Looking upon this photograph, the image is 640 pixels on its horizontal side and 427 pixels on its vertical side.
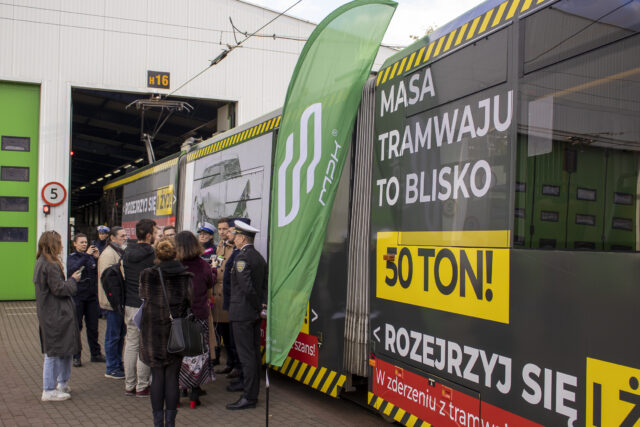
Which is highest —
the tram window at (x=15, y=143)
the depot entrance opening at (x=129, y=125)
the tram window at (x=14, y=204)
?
the depot entrance opening at (x=129, y=125)

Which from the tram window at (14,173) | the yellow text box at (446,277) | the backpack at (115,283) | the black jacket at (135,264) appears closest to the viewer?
the yellow text box at (446,277)

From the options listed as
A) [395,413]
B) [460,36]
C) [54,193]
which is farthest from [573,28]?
[54,193]

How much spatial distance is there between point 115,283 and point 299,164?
9.63ft

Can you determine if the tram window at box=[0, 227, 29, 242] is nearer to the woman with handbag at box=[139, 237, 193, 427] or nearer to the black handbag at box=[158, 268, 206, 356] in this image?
the woman with handbag at box=[139, 237, 193, 427]

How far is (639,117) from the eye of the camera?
8.42 feet

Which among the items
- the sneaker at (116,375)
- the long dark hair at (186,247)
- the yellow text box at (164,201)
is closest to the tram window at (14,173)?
the yellow text box at (164,201)

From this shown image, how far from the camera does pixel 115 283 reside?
6.07 meters

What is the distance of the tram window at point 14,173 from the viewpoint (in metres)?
14.0

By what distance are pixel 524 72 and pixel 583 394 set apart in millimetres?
1668

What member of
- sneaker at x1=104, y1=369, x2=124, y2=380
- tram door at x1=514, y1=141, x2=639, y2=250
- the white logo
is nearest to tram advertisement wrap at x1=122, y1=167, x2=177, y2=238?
sneaker at x1=104, y1=369, x2=124, y2=380

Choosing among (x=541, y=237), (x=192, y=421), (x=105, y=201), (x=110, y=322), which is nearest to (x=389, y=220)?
(x=541, y=237)

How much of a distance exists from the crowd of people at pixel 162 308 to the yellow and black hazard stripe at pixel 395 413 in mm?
1473

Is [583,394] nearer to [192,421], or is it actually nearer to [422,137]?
[422,137]

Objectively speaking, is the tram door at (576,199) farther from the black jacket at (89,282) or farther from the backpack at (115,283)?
the black jacket at (89,282)
